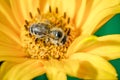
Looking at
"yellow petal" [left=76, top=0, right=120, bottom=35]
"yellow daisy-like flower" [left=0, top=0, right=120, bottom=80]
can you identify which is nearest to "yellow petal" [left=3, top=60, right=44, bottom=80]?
"yellow daisy-like flower" [left=0, top=0, right=120, bottom=80]

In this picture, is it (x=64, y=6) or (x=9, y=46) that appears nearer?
(x=9, y=46)

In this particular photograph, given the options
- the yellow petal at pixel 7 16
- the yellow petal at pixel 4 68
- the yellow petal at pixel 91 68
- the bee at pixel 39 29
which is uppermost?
the yellow petal at pixel 7 16

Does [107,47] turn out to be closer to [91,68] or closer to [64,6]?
[91,68]

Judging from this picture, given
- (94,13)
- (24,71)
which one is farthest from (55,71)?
(94,13)

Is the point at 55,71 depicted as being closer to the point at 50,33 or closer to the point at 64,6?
the point at 50,33

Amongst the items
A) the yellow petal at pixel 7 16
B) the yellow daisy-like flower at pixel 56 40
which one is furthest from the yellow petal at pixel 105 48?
the yellow petal at pixel 7 16

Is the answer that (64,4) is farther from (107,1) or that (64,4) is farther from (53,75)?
(53,75)

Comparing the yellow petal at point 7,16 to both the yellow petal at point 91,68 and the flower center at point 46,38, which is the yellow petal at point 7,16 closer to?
the flower center at point 46,38
